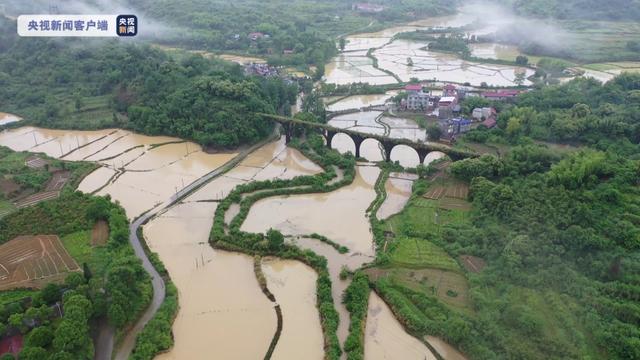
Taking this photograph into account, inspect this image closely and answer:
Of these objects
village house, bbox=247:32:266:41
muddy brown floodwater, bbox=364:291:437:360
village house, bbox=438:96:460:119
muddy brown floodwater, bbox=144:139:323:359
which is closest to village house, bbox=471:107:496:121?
village house, bbox=438:96:460:119

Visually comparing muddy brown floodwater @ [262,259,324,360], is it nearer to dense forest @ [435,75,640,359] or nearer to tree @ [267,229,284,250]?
tree @ [267,229,284,250]

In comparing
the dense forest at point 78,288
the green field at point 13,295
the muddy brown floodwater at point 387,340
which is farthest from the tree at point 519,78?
the green field at point 13,295

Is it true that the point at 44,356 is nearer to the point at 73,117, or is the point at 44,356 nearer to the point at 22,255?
the point at 22,255

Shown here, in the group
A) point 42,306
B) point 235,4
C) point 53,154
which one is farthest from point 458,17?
point 42,306

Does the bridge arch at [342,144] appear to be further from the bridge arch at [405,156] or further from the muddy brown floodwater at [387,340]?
the muddy brown floodwater at [387,340]

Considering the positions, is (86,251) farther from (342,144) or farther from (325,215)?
(342,144)

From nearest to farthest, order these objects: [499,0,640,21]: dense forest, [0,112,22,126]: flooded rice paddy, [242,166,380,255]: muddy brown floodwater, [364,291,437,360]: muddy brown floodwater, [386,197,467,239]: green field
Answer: [364,291,437,360]: muddy brown floodwater
[386,197,467,239]: green field
[242,166,380,255]: muddy brown floodwater
[0,112,22,126]: flooded rice paddy
[499,0,640,21]: dense forest
